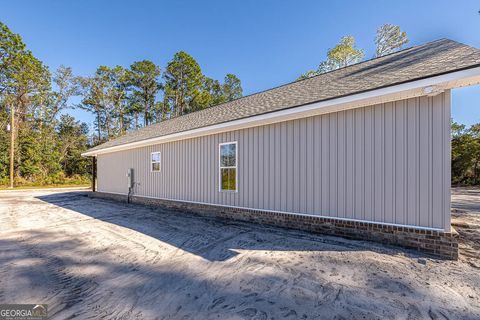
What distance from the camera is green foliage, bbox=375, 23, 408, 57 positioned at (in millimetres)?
20484

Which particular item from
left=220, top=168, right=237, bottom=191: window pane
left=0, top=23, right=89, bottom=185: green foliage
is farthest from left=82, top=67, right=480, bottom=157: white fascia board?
left=0, top=23, right=89, bottom=185: green foliage

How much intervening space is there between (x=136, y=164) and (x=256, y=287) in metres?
9.65

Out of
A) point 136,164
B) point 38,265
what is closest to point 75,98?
point 136,164

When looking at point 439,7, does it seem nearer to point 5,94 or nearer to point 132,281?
point 132,281

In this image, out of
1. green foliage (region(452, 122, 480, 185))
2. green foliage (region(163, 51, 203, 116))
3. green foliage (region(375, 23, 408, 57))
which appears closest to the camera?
green foliage (region(452, 122, 480, 185))

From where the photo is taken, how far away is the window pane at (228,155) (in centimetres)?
699

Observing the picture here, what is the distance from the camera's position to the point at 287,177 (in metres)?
5.75

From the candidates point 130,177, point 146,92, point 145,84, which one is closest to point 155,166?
point 130,177

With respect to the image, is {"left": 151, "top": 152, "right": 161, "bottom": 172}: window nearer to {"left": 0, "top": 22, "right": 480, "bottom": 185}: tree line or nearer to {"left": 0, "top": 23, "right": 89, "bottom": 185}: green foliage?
{"left": 0, "top": 22, "right": 480, "bottom": 185}: tree line

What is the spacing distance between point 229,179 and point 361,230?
3802mm

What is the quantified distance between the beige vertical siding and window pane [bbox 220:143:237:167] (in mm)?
223

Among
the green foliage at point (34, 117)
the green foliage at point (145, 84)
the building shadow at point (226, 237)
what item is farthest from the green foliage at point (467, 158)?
the green foliage at point (34, 117)

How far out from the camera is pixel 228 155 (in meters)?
7.13

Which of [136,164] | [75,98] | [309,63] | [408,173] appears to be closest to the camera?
[408,173]
